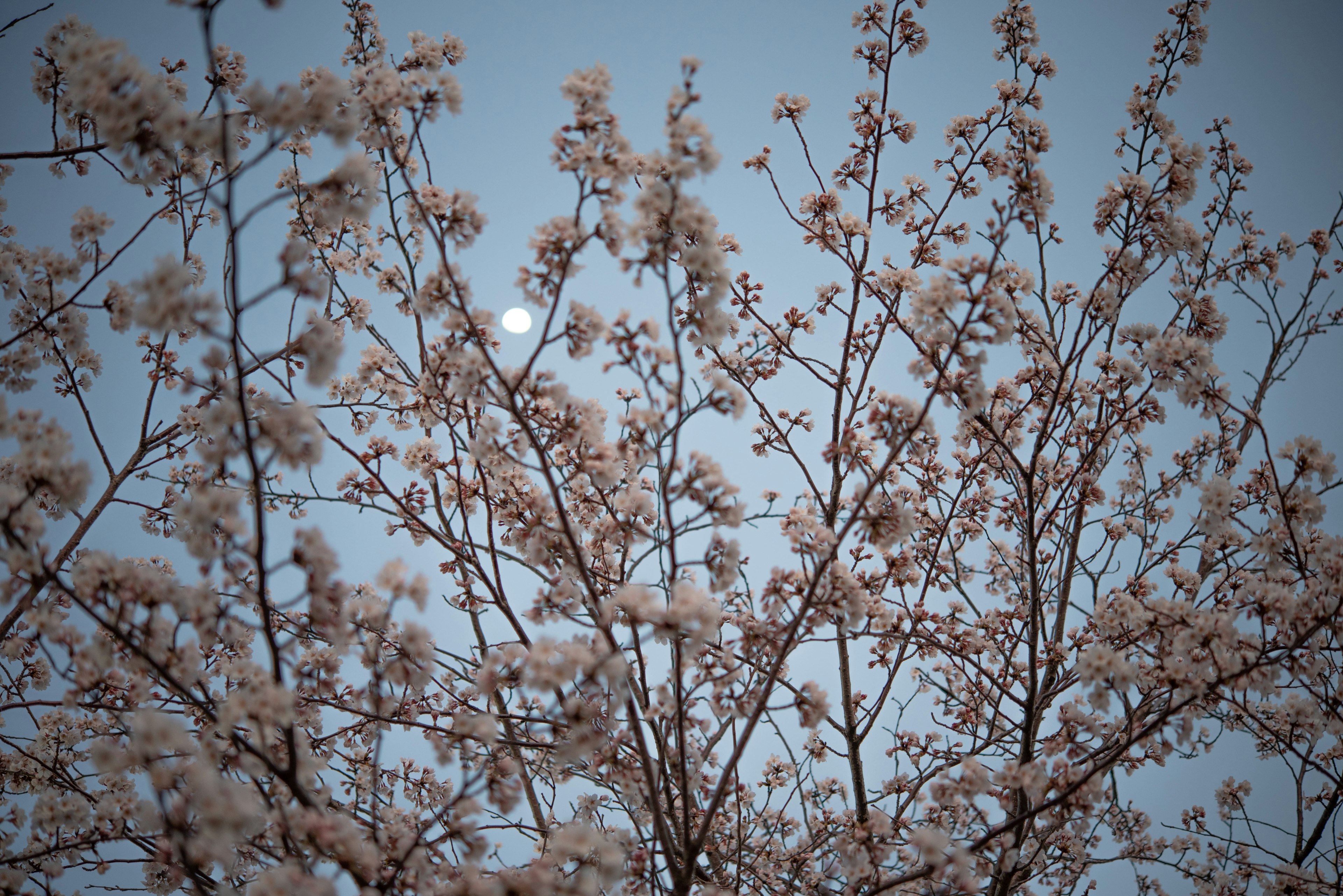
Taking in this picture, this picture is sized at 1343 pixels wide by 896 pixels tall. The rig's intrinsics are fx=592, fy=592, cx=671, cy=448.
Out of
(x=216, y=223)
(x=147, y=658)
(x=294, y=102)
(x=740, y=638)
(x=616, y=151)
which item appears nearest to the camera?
(x=147, y=658)

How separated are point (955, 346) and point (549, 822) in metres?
3.48

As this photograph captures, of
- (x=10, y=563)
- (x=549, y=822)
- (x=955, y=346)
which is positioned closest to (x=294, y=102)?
(x=10, y=563)

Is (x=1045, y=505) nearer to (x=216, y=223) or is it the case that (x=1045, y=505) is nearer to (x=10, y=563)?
(x=10, y=563)

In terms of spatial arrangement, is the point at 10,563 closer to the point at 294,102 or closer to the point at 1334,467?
the point at 294,102

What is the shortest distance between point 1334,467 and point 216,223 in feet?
23.1

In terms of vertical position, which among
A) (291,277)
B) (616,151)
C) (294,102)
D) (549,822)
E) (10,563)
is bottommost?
(549,822)

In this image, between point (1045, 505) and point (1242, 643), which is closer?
point (1242, 643)

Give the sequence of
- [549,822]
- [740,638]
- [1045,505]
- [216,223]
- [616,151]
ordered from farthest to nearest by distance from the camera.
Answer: [1045,505], [216,223], [549,822], [740,638], [616,151]

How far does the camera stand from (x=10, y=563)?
1706 millimetres

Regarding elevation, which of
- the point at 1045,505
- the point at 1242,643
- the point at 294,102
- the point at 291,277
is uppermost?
the point at 1045,505

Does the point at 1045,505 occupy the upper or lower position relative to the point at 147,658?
upper

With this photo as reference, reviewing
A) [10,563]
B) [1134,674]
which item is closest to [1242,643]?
[1134,674]

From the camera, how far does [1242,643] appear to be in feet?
8.84

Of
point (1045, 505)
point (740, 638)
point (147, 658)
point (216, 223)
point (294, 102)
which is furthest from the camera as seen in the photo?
point (1045, 505)
